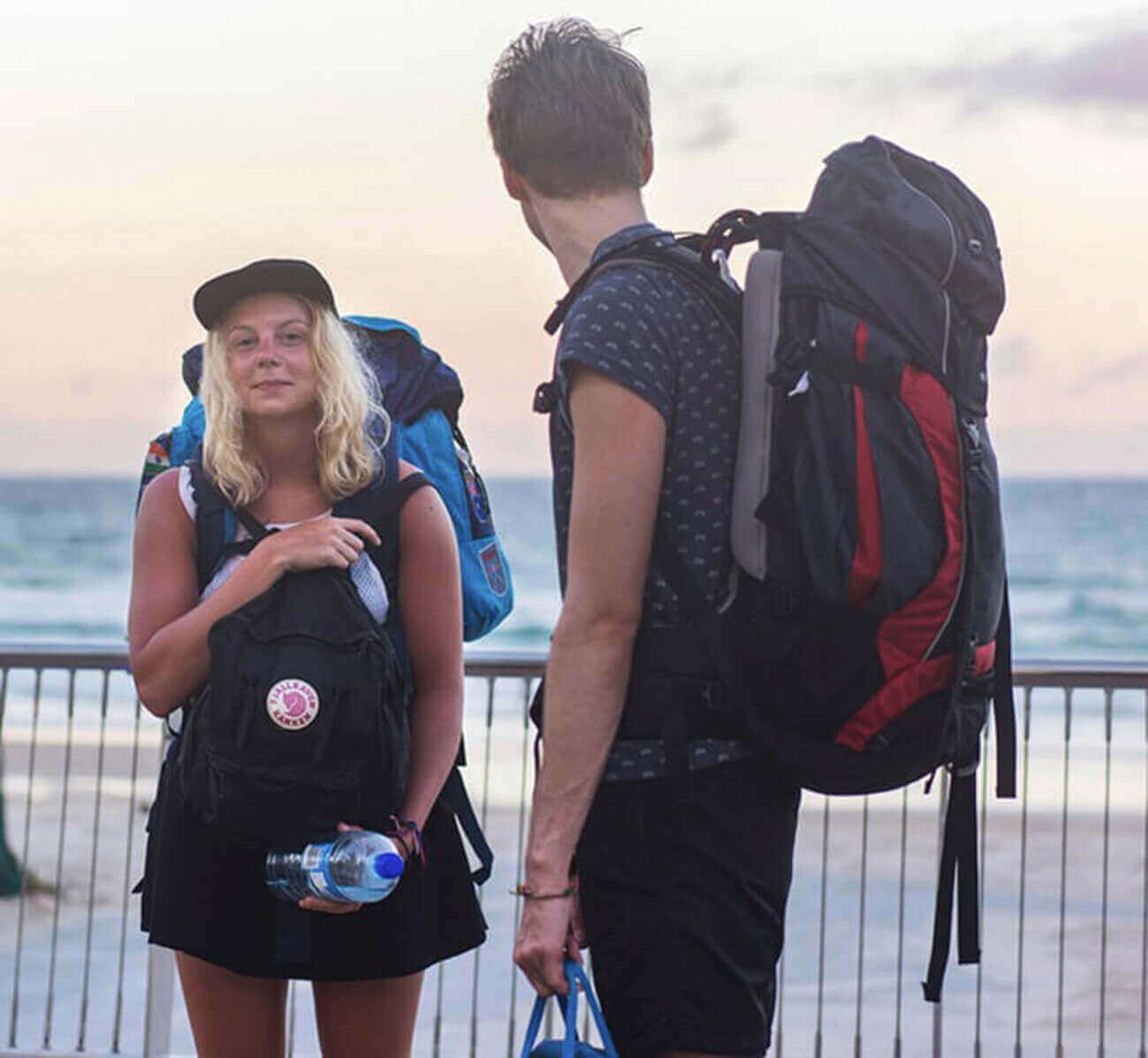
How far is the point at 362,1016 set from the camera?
9.91ft

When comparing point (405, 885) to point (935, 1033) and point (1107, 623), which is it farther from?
point (1107, 623)

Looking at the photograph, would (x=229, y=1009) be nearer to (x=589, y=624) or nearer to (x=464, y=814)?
(x=464, y=814)

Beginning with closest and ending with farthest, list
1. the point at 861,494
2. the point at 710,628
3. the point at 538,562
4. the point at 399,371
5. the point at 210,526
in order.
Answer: the point at 861,494 → the point at 710,628 → the point at 210,526 → the point at 399,371 → the point at 538,562

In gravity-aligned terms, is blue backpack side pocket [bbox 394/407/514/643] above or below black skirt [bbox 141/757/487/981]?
above

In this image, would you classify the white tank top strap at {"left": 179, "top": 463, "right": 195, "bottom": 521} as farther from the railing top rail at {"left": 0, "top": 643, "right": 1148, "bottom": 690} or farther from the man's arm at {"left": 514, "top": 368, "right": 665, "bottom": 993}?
the railing top rail at {"left": 0, "top": 643, "right": 1148, "bottom": 690}

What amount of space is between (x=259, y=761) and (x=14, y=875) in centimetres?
1058

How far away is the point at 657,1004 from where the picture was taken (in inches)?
92.1

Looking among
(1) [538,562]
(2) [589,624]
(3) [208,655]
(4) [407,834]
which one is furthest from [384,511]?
(1) [538,562]

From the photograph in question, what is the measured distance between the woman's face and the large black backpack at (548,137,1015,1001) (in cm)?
85

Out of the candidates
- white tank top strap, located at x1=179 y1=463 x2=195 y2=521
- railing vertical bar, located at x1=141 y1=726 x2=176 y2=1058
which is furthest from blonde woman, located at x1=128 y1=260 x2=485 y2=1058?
railing vertical bar, located at x1=141 y1=726 x2=176 y2=1058

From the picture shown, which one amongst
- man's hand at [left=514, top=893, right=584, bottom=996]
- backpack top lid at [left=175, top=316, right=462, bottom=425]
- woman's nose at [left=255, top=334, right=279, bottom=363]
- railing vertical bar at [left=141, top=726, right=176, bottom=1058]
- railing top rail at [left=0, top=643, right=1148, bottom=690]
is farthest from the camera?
railing vertical bar at [left=141, top=726, right=176, bottom=1058]

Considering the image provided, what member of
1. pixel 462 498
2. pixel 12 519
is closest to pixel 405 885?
pixel 462 498

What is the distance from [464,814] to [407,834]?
7.9 inches

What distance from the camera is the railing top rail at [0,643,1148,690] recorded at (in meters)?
4.81
